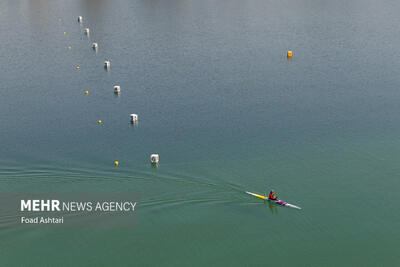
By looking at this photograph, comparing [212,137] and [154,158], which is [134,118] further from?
[154,158]

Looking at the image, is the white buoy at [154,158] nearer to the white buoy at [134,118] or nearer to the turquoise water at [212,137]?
the turquoise water at [212,137]

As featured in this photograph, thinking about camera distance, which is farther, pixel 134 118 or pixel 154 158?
pixel 134 118

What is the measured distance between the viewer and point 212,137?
61062 mm

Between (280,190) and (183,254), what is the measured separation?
13.0 m

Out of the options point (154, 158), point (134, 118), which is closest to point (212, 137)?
point (154, 158)

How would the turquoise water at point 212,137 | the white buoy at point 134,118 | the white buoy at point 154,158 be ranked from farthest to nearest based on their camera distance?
the white buoy at point 134,118, the white buoy at point 154,158, the turquoise water at point 212,137

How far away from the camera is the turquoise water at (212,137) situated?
143 feet

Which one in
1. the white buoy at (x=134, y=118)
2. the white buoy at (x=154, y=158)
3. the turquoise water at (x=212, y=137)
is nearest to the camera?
the turquoise water at (x=212, y=137)

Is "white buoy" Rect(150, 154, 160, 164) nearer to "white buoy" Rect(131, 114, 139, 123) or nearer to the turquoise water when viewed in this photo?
the turquoise water

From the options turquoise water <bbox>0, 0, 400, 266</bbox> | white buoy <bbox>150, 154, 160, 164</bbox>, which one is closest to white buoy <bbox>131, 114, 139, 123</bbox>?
turquoise water <bbox>0, 0, 400, 266</bbox>

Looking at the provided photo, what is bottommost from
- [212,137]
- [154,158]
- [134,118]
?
[154,158]

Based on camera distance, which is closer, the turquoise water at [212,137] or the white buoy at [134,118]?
the turquoise water at [212,137]

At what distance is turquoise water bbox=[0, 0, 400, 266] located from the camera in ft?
143

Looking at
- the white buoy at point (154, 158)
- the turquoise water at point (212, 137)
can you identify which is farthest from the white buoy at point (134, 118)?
the white buoy at point (154, 158)
